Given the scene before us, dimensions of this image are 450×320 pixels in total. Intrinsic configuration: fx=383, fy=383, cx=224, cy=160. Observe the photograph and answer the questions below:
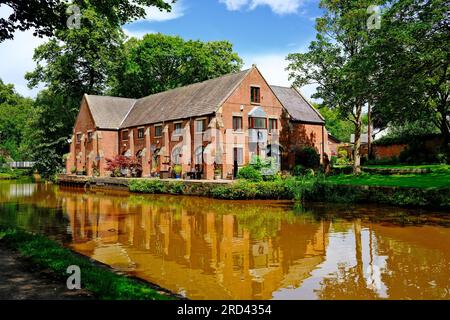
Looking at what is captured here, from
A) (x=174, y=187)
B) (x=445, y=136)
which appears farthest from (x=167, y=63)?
(x=445, y=136)

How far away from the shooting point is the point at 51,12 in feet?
42.1

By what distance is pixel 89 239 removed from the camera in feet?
46.0

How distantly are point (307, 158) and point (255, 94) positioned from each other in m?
8.07

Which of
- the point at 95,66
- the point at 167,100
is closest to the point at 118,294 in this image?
the point at 167,100

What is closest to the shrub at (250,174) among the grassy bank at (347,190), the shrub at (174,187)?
the grassy bank at (347,190)

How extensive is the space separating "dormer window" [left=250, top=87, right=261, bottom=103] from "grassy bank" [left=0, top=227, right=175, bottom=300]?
28.3m

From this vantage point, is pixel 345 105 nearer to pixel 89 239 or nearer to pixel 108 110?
pixel 89 239

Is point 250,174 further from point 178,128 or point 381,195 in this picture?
point 178,128

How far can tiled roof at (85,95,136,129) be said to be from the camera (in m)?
48.2

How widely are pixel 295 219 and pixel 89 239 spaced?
8.96 meters

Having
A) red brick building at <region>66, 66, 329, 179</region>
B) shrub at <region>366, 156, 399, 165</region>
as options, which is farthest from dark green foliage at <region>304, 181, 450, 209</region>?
shrub at <region>366, 156, 399, 165</region>

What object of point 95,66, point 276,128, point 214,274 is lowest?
point 214,274

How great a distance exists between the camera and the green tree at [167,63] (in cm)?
5384
